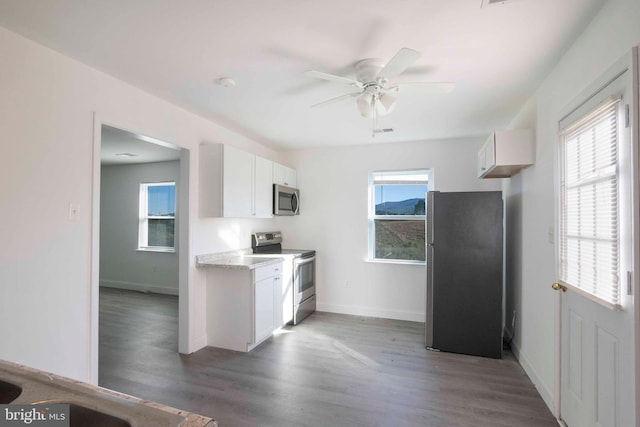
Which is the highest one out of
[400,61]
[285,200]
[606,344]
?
[400,61]

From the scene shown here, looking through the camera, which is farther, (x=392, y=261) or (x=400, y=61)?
(x=392, y=261)

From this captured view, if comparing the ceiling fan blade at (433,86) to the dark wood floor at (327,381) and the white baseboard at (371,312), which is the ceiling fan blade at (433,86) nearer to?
the dark wood floor at (327,381)

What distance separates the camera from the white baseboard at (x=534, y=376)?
7.81 feet

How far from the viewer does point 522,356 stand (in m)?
3.05

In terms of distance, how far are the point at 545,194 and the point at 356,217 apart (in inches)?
101

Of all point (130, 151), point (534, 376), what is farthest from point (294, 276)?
point (130, 151)

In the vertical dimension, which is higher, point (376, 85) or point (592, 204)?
point (376, 85)

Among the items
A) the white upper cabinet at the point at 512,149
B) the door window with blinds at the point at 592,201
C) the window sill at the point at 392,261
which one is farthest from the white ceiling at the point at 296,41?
the window sill at the point at 392,261

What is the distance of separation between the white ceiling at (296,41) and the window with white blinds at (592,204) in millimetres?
586

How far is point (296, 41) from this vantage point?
1965mm

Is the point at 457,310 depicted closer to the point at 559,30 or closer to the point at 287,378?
the point at 287,378

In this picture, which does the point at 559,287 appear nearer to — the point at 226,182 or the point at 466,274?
the point at 466,274

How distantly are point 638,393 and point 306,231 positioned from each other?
3.99 metres

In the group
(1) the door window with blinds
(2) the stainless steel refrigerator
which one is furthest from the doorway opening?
(1) the door window with blinds
